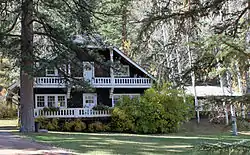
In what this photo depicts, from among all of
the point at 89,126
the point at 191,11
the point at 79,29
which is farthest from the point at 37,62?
the point at 191,11

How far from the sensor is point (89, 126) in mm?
26953

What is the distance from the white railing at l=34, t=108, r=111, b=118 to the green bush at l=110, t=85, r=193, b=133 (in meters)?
0.98

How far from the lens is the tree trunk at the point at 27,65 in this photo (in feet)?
57.0

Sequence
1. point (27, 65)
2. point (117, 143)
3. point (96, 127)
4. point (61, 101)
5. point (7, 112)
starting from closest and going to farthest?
point (117, 143)
point (27, 65)
point (96, 127)
point (61, 101)
point (7, 112)

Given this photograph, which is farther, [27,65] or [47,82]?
[47,82]

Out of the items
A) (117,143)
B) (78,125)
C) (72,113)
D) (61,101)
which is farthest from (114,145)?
(61,101)

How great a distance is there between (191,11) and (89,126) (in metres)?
22.0

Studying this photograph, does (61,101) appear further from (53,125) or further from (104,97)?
(104,97)

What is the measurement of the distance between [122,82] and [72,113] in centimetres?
483

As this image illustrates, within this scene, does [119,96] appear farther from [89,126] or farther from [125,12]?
[125,12]

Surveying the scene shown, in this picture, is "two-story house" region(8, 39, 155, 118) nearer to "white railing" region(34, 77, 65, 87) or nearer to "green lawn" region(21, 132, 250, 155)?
"white railing" region(34, 77, 65, 87)

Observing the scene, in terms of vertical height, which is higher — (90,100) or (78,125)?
(90,100)

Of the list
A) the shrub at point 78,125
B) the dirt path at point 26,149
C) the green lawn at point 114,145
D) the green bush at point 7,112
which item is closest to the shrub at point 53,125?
the shrub at point 78,125

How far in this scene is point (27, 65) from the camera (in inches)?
696
